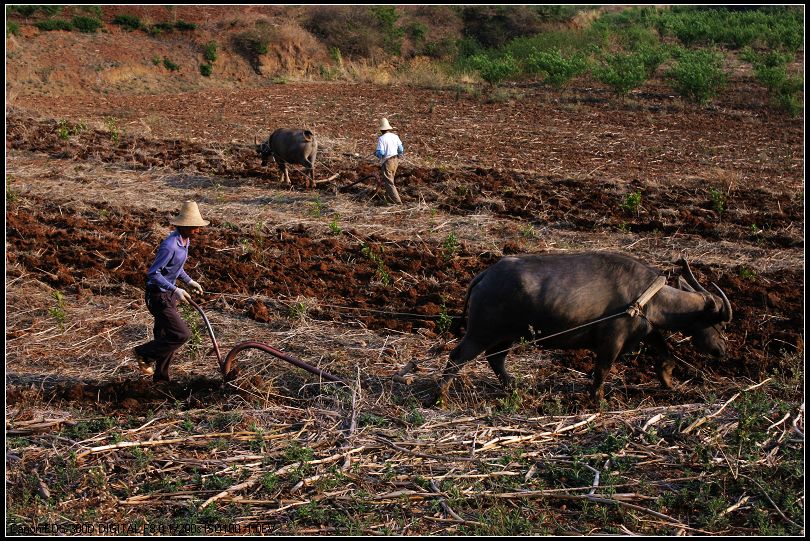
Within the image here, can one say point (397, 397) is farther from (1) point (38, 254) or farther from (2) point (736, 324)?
(1) point (38, 254)

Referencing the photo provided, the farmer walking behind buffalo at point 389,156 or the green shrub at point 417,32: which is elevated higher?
the green shrub at point 417,32

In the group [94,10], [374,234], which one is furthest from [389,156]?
[94,10]

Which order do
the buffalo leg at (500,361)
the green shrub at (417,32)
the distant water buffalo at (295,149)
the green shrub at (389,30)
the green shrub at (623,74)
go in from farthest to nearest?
the green shrub at (417,32), the green shrub at (389,30), the green shrub at (623,74), the distant water buffalo at (295,149), the buffalo leg at (500,361)

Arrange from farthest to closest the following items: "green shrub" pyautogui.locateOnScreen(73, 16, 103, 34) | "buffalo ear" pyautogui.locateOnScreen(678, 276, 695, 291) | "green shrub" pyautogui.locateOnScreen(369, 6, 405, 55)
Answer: "green shrub" pyautogui.locateOnScreen(369, 6, 405, 55) < "green shrub" pyautogui.locateOnScreen(73, 16, 103, 34) < "buffalo ear" pyautogui.locateOnScreen(678, 276, 695, 291)

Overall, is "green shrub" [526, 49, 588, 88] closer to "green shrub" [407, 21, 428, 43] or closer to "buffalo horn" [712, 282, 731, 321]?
"green shrub" [407, 21, 428, 43]

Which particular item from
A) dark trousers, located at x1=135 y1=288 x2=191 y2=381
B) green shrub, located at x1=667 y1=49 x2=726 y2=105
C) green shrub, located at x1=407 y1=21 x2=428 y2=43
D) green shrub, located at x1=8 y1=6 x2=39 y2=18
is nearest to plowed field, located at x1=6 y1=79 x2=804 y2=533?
dark trousers, located at x1=135 y1=288 x2=191 y2=381

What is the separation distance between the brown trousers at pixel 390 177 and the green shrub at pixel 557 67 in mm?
13528

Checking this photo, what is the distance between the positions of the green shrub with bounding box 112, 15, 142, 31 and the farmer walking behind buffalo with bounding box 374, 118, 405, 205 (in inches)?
946

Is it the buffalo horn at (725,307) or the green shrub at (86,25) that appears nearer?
the buffalo horn at (725,307)

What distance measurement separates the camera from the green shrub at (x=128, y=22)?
33728 mm

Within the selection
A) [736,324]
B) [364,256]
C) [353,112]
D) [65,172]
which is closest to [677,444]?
[736,324]

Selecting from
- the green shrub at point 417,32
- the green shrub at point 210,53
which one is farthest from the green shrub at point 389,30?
the green shrub at point 210,53

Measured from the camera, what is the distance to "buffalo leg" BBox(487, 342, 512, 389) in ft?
23.0

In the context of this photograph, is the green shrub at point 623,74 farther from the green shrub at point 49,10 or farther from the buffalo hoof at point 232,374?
the green shrub at point 49,10
